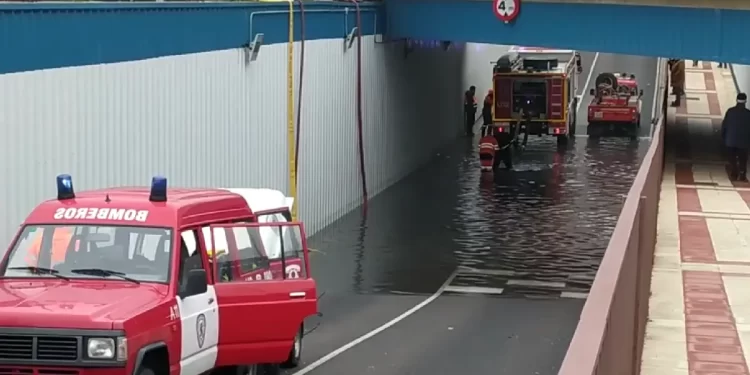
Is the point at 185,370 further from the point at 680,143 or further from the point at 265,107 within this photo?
the point at 680,143

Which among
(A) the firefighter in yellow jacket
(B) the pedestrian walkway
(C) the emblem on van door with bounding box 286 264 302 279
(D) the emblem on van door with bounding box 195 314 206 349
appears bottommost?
(B) the pedestrian walkway

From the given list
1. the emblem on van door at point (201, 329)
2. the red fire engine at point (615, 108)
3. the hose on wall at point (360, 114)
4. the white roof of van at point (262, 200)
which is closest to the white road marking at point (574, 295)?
the white roof of van at point (262, 200)

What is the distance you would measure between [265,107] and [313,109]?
132 inches

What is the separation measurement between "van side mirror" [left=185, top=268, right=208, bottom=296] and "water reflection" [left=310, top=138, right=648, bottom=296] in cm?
1101

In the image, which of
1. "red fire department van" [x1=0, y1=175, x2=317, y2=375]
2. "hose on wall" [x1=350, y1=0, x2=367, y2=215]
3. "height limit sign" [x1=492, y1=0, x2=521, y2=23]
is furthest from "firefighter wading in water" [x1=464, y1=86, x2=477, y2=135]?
"red fire department van" [x1=0, y1=175, x2=317, y2=375]

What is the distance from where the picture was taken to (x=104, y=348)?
9.70 meters

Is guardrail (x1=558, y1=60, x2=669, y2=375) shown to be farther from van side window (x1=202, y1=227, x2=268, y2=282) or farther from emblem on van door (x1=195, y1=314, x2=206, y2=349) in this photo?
emblem on van door (x1=195, y1=314, x2=206, y2=349)

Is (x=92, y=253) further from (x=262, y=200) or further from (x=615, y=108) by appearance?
(x=615, y=108)

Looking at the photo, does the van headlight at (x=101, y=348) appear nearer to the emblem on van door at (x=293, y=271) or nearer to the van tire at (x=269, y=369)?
the emblem on van door at (x=293, y=271)

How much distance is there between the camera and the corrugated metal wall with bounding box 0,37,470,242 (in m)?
15.8

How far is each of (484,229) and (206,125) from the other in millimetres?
9924

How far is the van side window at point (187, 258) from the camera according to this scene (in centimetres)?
1096

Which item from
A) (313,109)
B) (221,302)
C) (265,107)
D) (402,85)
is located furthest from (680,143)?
(221,302)

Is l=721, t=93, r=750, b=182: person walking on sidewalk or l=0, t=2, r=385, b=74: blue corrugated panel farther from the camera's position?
l=721, t=93, r=750, b=182: person walking on sidewalk
